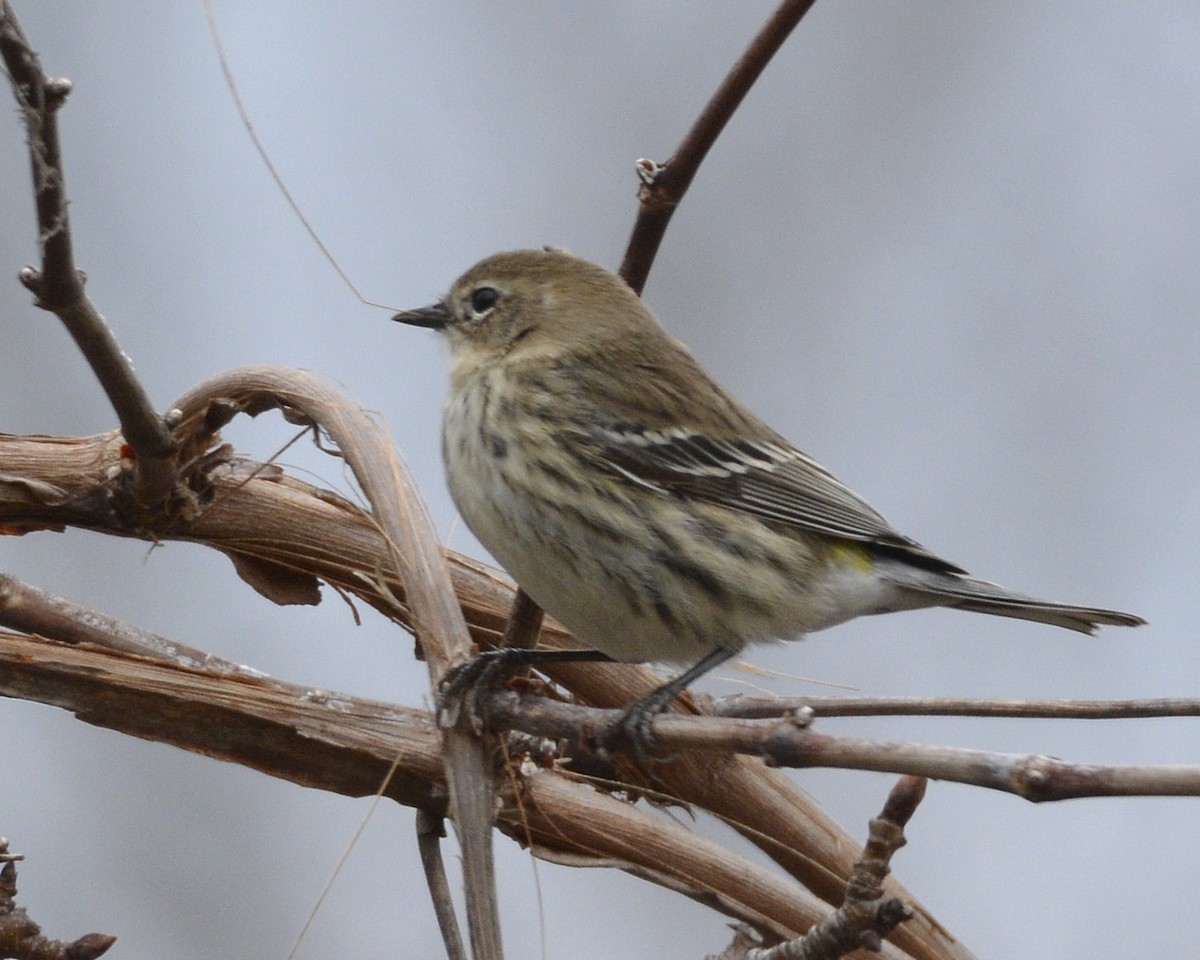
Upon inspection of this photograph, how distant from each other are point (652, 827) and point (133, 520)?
0.81 m

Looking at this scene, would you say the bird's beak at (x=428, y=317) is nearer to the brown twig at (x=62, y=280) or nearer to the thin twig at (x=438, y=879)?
the brown twig at (x=62, y=280)

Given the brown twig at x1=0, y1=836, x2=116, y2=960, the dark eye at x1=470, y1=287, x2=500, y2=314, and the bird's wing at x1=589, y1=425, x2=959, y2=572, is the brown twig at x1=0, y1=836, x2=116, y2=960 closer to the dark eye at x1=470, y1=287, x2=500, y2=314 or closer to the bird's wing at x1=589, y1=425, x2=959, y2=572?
the bird's wing at x1=589, y1=425, x2=959, y2=572

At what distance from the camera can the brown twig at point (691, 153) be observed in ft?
5.22

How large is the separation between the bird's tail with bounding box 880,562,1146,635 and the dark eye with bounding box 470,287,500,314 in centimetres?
104

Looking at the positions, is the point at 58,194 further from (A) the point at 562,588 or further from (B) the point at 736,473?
(B) the point at 736,473

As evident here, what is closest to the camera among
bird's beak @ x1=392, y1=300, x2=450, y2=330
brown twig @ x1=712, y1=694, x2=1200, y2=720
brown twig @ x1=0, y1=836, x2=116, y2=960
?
brown twig @ x1=712, y1=694, x2=1200, y2=720

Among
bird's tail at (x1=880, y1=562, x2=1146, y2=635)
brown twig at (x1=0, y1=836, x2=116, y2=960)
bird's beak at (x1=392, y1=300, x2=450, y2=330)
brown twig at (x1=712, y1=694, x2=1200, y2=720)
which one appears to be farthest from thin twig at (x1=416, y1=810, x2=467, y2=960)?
bird's beak at (x1=392, y1=300, x2=450, y2=330)

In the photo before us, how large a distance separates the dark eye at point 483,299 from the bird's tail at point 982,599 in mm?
1037

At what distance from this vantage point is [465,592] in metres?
2.06

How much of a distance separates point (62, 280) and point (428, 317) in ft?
5.82

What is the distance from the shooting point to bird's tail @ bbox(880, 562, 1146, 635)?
253 centimetres

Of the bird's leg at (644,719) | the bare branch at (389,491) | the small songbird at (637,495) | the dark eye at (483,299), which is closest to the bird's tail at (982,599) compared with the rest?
the small songbird at (637,495)

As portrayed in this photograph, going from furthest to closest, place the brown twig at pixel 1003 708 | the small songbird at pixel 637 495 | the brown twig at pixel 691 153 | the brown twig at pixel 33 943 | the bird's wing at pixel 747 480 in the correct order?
the bird's wing at pixel 747 480, the small songbird at pixel 637 495, the brown twig at pixel 691 153, the brown twig at pixel 33 943, the brown twig at pixel 1003 708

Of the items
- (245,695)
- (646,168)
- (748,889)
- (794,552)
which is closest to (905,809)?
(748,889)
